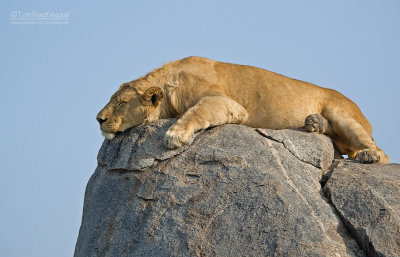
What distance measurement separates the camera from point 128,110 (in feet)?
26.6

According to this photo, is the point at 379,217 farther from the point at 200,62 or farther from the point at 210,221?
the point at 200,62

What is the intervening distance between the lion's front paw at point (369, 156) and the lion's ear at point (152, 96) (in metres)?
3.10

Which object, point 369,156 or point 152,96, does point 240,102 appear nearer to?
point 152,96

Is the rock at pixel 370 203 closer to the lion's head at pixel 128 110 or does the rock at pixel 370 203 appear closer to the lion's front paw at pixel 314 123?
the lion's front paw at pixel 314 123

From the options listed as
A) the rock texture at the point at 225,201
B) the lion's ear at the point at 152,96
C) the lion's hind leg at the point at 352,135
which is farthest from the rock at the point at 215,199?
the lion's hind leg at the point at 352,135

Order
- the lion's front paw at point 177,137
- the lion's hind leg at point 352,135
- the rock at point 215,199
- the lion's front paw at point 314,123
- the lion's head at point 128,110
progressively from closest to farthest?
the rock at point 215,199, the lion's front paw at point 177,137, the lion's head at point 128,110, the lion's hind leg at point 352,135, the lion's front paw at point 314,123

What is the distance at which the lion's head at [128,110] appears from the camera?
26.4ft

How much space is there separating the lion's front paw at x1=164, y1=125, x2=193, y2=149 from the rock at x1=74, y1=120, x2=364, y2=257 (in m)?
0.11

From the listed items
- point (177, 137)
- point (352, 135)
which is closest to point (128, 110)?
point (177, 137)

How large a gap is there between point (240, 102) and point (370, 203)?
2969 millimetres

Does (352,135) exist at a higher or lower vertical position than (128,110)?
lower

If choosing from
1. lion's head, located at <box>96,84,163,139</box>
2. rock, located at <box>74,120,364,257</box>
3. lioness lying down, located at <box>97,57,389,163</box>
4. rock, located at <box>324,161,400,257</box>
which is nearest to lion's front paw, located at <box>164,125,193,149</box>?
rock, located at <box>74,120,364,257</box>

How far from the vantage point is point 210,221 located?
6418 millimetres

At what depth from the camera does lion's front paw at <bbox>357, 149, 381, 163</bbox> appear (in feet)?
26.0
